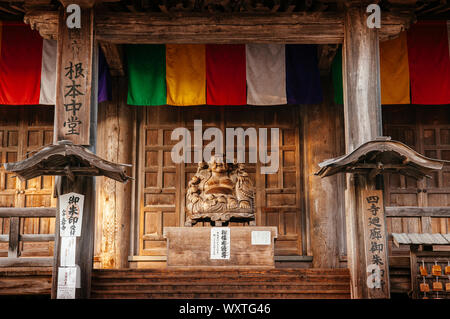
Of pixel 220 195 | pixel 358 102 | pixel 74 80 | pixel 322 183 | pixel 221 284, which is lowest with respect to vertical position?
pixel 221 284

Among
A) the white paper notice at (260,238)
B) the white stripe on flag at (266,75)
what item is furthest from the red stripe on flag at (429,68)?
the white paper notice at (260,238)

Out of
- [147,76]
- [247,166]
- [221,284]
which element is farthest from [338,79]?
[221,284]

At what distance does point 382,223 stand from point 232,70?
14.4ft

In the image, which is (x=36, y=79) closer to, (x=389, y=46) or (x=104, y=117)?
(x=104, y=117)

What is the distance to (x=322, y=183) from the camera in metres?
12.2

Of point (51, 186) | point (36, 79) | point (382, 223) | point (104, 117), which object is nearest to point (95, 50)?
point (36, 79)

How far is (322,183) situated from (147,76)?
4.18 m

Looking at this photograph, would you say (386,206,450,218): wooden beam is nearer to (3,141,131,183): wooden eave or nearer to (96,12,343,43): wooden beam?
(96,12,343,43): wooden beam

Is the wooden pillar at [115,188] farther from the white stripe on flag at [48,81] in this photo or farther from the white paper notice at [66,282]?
the white paper notice at [66,282]

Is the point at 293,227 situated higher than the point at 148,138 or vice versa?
the point at 148,138

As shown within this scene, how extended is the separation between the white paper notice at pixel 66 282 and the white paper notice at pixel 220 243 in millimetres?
2175

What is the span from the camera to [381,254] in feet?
28.8

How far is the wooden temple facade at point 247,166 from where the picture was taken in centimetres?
902

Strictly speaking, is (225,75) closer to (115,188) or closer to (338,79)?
(338,79)
